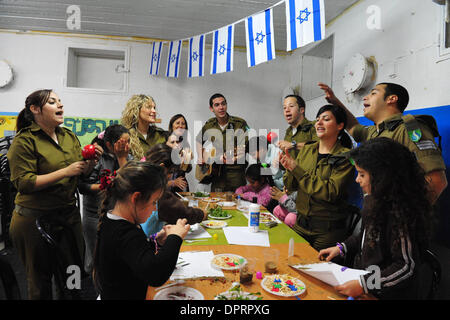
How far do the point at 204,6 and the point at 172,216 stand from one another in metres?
3.13

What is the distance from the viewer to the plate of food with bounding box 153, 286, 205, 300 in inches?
41.5

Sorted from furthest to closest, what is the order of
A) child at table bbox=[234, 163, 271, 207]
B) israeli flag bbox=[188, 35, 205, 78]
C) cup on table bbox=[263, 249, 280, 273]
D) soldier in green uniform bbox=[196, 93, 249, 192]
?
israeli flag bbox=[188, 35, 205, 78] < soldier in green uniform bbox=[196, 93, 249, 192] < child at table bbox=[234, 163, 271, 207] < cup on table bbox=[263, 249, 280, 273]

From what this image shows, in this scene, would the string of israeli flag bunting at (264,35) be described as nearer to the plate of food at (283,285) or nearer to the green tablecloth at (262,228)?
the green tablecloth at (262,228)

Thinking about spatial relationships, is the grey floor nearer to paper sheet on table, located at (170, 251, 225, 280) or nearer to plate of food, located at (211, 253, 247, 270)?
paper sheet on table, located at (170, 251, 225, 280)

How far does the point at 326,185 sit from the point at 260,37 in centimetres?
198

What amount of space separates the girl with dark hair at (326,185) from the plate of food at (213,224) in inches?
25.2

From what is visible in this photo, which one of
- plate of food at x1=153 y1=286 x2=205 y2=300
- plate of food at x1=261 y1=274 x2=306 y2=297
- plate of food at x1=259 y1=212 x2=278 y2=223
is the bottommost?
plate of food at x1=153 y1=286 x2=205 y2=300

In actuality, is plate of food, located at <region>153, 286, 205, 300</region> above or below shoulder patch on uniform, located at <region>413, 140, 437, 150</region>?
below

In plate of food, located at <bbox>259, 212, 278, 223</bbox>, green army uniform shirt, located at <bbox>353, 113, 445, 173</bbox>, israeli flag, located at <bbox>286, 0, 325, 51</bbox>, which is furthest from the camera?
israeli flag, located at <bbox>286, 0, 325, 51</bbox>

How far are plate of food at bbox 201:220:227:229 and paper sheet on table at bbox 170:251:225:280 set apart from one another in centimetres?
44

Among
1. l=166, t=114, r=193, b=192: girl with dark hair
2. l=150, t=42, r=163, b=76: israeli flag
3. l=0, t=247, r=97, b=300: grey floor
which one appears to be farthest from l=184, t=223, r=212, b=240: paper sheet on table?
l=150, t=42, r=163, b=76: israeli flag

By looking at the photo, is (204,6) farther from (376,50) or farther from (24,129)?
(24,129)

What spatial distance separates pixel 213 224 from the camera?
200 centimetres

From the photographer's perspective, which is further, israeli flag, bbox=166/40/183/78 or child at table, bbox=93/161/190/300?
israeli flag, bbox=166/40/183/78
